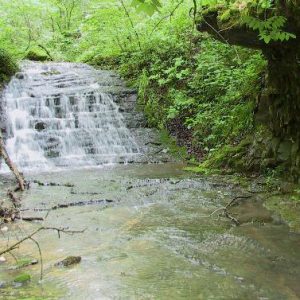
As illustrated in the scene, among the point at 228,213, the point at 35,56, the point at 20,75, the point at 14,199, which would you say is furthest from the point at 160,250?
the point at 35,56

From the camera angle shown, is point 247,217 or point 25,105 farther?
point 25,105

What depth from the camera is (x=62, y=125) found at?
38.1 feet

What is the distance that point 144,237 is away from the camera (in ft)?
16.4

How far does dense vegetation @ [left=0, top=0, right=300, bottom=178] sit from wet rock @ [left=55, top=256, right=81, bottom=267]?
2409 mm

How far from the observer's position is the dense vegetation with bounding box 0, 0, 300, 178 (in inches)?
252

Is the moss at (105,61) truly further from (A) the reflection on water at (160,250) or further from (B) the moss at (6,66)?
(A) the reflection on water at (160,250)

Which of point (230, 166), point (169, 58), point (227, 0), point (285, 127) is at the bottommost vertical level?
point (230, 166)

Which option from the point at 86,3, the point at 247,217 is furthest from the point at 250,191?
the point at 86,3

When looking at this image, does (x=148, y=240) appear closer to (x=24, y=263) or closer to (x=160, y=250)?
(x=160, y=250)

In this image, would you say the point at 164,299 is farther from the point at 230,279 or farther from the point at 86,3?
the point at 86,3

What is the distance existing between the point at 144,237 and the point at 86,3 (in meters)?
23.6

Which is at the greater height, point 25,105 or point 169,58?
point 169,58

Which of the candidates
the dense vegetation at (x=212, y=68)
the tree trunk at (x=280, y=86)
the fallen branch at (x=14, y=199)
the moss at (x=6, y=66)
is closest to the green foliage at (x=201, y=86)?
the dense vegetation at (x=212, y=68)

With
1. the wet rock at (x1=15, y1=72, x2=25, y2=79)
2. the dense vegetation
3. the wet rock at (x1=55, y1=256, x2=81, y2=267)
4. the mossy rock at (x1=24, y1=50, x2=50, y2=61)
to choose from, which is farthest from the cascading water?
the wet rock at (x1=55, y1=256, x2=81, y2=267)
